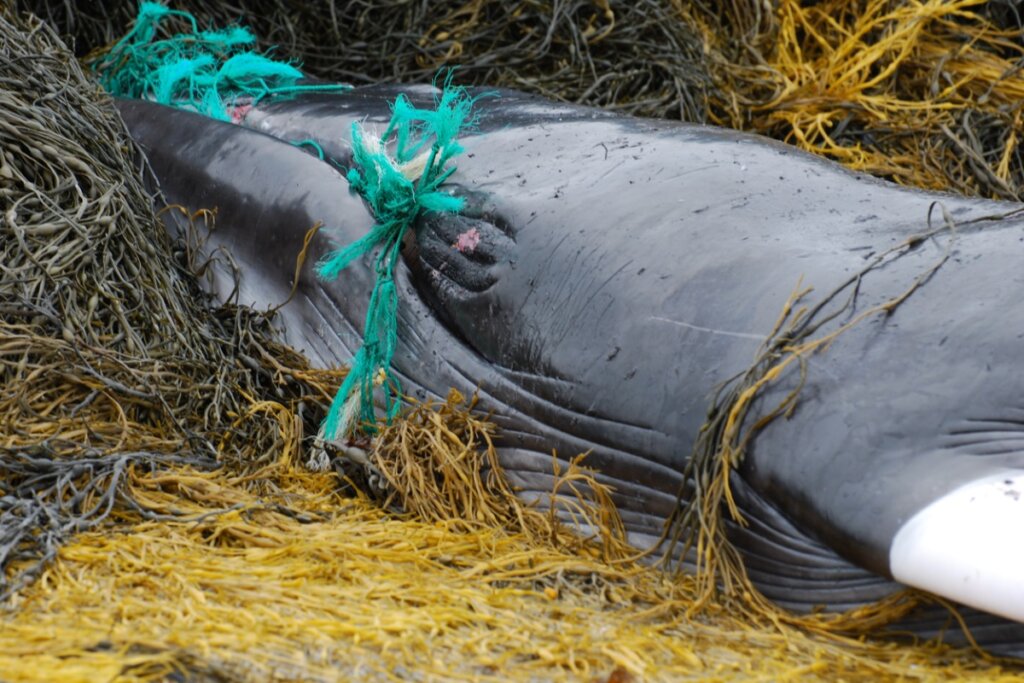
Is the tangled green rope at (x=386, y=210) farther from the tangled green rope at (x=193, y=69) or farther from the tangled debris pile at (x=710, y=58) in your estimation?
the tangled debris pile at (x=710, y=58)

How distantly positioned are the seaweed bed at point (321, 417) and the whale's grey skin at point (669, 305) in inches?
5.4

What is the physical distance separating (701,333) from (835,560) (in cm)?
64

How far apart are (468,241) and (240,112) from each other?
1602 millimetres

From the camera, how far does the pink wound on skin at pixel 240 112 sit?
16.4 feet

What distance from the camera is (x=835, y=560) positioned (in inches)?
108

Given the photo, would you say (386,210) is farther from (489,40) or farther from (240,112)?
(489,40)

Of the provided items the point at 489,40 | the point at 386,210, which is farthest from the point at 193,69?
the point at 386,210

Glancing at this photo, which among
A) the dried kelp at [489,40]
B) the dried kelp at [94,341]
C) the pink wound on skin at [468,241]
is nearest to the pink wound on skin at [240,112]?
the dried kelp at [94,341]

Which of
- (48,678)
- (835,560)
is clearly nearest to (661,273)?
(835,560)

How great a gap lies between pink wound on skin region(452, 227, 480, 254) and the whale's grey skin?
25 mm

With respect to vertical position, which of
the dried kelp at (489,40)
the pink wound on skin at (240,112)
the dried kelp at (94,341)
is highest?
the dried kelp at (489,40)

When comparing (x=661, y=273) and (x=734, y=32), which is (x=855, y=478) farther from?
(x=734, y=32)

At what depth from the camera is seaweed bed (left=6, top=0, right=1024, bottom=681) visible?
2469mm

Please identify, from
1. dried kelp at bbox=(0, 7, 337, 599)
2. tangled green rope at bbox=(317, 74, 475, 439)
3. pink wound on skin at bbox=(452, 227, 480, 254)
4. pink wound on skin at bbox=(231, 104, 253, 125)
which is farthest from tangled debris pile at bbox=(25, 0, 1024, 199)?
pink wound on skin at bbox=(452, 227, 480, 254)
